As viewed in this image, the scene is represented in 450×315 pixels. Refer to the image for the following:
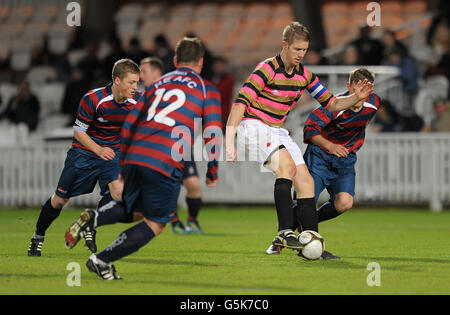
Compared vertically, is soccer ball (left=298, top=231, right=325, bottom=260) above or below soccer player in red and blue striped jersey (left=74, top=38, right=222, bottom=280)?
below

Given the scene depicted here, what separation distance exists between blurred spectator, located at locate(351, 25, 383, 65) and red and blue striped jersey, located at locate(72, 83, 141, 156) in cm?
950

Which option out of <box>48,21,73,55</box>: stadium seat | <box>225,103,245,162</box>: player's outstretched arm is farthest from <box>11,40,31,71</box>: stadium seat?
<box>225,103,245,162</box>: player's outstretched arm

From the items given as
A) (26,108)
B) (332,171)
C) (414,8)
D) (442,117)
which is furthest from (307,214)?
(414,8)

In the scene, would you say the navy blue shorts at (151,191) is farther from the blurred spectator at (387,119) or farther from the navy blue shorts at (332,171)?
the blurred spectator at (387,119)

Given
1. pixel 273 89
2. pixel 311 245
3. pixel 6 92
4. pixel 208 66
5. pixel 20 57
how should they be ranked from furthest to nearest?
pixel 20 57
pixel 6 92
pixel 208 66
pixel 273 89
pixel 311 245

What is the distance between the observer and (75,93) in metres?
19.1

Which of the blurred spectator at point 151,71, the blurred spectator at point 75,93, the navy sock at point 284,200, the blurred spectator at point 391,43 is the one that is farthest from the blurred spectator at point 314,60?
the navy sock at point 284,200

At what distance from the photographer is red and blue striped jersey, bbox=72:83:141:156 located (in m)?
8.84

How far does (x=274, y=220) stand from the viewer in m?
14.2

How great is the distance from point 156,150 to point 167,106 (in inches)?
13.6

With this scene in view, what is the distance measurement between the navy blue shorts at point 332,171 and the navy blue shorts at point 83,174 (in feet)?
6.55

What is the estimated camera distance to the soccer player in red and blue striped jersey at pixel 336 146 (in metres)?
8.98

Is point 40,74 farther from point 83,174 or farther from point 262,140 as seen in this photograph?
point 262,140

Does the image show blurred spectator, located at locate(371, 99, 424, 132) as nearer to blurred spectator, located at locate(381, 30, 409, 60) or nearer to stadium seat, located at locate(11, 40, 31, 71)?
blurred spectator, located at locate(381, 30, 409, 60)
